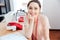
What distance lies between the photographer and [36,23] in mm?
715

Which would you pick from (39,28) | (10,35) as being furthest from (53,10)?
(39,28)

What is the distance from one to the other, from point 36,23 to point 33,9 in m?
0.09

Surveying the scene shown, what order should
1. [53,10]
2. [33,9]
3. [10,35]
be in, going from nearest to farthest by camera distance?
[33,9]
[10,35]
[53,10]

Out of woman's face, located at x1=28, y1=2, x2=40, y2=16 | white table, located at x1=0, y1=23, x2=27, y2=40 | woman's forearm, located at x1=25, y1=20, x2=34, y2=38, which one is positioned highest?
woman's face, located at x1=28, y1=2, x2=40, y2=16

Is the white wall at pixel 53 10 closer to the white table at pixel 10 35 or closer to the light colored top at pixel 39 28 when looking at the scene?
the white table at pixel 10 35

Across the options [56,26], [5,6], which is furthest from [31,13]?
[56,26]

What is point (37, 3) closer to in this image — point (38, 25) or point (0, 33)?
point (38, 25)

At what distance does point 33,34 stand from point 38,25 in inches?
2.5

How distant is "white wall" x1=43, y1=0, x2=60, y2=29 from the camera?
2.69 metres

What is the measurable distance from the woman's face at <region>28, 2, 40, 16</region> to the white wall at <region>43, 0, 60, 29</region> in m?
1.97

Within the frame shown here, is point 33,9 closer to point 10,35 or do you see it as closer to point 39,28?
point 39,28

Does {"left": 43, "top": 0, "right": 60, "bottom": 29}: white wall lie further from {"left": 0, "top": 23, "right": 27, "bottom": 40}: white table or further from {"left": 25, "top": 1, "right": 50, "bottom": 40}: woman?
{"left": 25, "top": 1, "right": 50, "bottom": 40}: woman

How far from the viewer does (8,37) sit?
878 millimetres

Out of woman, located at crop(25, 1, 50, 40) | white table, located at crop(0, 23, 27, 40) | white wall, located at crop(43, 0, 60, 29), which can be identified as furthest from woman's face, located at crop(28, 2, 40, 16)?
white wall, located at crop(43, 0, 60, 29)
